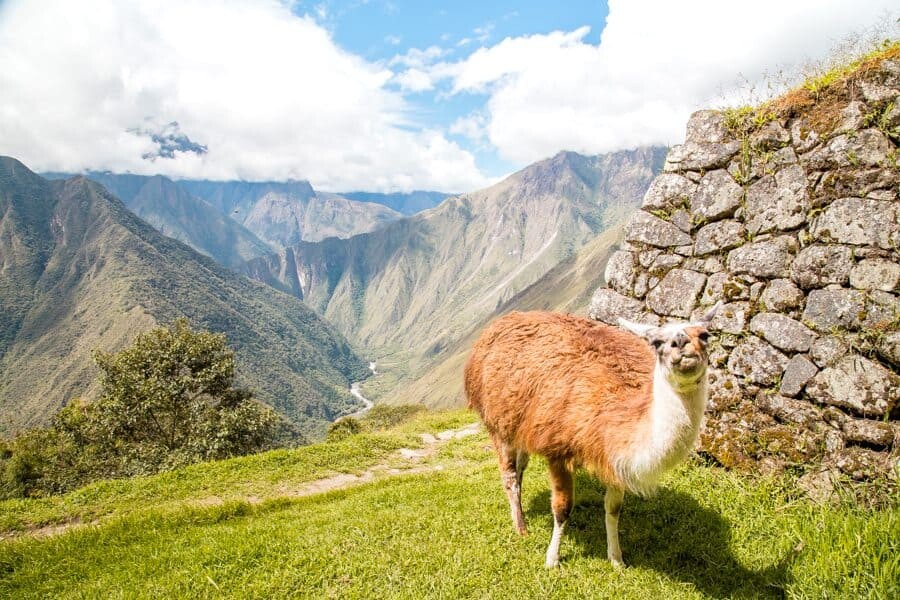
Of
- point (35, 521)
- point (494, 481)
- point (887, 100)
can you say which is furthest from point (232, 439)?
point (887, 100)

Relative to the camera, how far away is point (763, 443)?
6781 mm

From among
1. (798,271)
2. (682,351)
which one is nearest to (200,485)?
(682,351)

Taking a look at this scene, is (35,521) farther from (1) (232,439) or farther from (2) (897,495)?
(1) (232,439)

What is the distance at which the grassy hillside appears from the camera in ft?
16.3

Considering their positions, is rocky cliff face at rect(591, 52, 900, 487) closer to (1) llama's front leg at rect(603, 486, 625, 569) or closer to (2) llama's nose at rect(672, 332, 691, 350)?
(1) llama's front leg at rect(603, 486, 625, 569)

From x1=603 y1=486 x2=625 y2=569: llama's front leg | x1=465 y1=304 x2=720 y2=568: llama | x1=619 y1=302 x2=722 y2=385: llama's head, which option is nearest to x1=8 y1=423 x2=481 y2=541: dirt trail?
x1=465 y1=304 x2=720 y2=568: llama

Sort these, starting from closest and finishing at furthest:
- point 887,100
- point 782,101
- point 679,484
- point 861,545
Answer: point 861,545 < point 887,100 < point 679,484 < point 782,101

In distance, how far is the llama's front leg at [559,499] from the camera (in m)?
5.64

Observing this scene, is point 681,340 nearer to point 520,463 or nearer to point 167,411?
point 520,463

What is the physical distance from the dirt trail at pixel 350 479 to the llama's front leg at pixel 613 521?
562cm

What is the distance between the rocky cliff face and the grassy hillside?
2.84 feet

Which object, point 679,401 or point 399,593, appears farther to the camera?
point 399,593

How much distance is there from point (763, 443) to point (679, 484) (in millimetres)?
1376

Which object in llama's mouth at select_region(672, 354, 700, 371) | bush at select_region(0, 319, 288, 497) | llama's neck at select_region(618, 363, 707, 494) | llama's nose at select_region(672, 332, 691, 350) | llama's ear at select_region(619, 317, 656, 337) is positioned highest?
llama's ear at select_region(619, 317, 656, 337)
